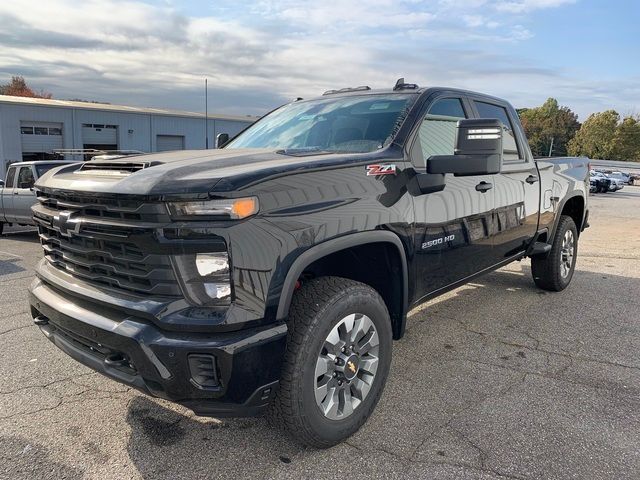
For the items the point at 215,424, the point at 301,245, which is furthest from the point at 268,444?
the point at 301,245

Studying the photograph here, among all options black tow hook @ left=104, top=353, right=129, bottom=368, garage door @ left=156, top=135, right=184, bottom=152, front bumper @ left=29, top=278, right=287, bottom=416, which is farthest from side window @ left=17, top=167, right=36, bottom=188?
garage door @ left=156, top=135, right=184, bottom=152

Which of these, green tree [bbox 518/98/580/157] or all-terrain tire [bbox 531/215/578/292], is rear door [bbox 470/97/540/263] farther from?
green tree [bbox 518/98/580/157]

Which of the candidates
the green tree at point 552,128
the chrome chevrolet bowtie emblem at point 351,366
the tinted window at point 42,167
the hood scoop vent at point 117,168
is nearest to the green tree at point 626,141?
the green tree at point 552,128

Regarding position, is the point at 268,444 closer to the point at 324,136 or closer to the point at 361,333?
the point at 361,333

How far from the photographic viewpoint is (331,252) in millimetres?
2678

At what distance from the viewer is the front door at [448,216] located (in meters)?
3.38

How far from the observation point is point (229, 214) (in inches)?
90.6

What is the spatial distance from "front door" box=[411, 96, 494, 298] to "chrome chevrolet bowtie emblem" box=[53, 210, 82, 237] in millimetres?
1944

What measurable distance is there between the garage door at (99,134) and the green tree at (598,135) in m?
66.7

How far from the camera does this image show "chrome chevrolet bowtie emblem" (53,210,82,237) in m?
2.63

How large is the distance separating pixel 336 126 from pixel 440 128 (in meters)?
0.75

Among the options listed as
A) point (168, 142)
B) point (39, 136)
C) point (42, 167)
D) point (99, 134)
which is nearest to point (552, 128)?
point (168, 142)

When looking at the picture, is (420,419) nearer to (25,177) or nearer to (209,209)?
(209,209)

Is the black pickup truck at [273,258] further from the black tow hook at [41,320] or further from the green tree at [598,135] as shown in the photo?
the green tree at [598,135]
